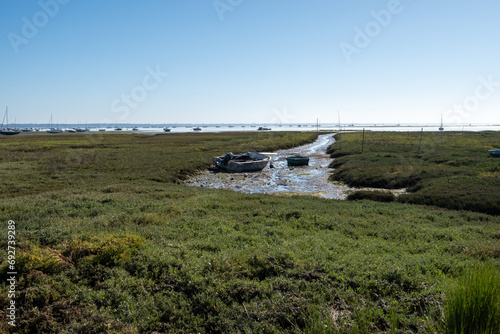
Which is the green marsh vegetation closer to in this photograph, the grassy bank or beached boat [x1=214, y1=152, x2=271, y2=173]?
the grassy bank

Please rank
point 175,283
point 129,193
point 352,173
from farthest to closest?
1. point 352,173
2. point 129,193
3. point 175,283

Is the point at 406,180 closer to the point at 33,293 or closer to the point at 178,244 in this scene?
the point at 178,244

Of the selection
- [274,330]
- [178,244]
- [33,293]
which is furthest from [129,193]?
[274,330]

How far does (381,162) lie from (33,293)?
3503cm

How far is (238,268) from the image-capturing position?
7992 millimetres

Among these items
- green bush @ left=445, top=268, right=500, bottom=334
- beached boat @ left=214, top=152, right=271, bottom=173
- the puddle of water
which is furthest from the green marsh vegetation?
beached boat @ left=214, top=152, right=271, bottom=173

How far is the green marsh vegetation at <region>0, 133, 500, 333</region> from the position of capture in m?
5.95

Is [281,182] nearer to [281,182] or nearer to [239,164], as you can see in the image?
[281,182]

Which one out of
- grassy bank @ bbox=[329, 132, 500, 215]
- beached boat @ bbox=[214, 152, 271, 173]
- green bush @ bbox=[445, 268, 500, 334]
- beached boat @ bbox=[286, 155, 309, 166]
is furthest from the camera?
beached boat @ bbox=[286, 155, 309, 166]

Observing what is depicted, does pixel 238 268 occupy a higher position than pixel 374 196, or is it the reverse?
pixel 238 268

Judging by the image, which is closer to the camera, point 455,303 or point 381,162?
point 455,303

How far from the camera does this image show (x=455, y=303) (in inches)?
174

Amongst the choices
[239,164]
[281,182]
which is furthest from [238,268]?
[239,164]

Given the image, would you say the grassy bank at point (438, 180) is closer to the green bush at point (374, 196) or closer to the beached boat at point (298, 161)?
the green bush at point (374, 196)
